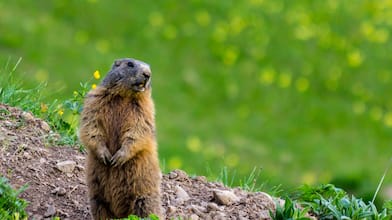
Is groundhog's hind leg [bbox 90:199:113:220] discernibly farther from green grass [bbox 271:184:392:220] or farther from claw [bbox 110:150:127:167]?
green grass [bbox 271:184:392:220]

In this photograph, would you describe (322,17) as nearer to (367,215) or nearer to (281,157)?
(281,157)

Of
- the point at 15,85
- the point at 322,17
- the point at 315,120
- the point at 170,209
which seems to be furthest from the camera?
the point at 322,17

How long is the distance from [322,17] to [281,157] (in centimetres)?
506

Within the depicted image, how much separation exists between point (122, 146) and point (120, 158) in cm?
10

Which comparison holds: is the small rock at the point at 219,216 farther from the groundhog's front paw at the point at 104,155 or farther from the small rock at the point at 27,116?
the small rock at the point at 27,116

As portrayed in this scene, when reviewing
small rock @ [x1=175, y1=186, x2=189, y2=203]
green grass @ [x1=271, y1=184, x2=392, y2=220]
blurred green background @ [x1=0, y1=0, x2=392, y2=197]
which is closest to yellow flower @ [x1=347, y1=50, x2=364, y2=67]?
blurred green background @ [x1=0, y1=0, x2=392, y2=197]

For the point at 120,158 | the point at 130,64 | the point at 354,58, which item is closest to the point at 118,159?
the point at 120,158

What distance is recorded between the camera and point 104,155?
6848 millimetres

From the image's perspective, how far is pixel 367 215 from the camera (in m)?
7.09

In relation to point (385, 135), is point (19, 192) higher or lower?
lower

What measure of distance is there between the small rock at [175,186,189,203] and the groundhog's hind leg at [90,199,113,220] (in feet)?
2.72

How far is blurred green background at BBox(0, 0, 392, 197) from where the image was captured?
1719 cm

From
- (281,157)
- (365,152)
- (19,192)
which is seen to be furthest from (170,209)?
(365,152)

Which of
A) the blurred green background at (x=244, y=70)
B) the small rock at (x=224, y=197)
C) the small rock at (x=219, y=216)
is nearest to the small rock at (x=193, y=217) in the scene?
→ the small rock at (x=219, y=216)
